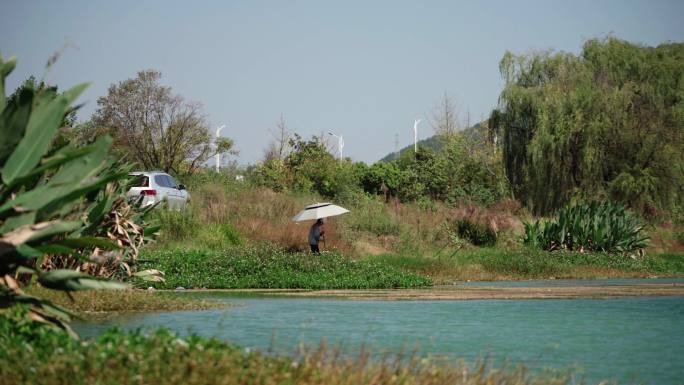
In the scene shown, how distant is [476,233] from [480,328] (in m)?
23.3

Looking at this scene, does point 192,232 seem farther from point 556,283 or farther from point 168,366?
point 168,366

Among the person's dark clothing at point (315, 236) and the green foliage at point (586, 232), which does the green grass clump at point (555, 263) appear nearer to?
A: the green foliage at point (586, 232)

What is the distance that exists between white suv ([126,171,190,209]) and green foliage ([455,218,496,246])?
34.7 feet

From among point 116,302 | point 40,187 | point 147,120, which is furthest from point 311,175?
point 40,187

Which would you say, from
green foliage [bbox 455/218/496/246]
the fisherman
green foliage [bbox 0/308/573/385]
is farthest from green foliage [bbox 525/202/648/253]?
green foliage [bbox 0/308/573/385]

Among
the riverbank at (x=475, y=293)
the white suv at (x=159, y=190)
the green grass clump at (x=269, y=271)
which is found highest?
the white suv at (x=159, y=190)

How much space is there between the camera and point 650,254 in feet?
134

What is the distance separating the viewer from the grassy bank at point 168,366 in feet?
24.7

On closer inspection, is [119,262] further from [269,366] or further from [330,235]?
[330,235]

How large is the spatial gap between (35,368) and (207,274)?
644 inches

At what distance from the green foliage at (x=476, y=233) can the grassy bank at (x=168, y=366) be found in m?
29.1

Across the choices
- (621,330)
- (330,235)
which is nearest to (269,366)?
(621,330)

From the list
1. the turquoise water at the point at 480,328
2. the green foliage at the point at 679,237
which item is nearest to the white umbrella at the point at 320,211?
the turquoise water at the point at 480,328

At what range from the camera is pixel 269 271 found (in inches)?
961
